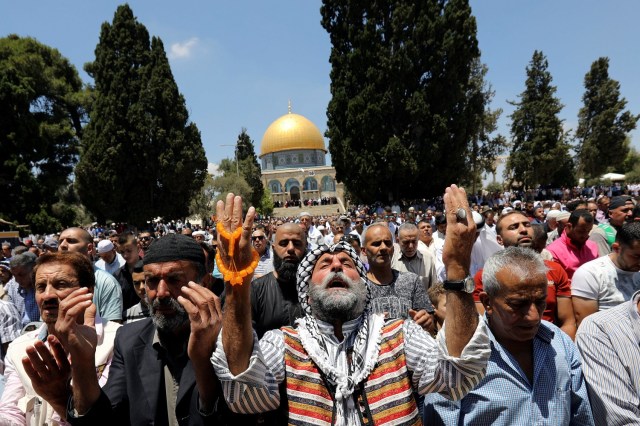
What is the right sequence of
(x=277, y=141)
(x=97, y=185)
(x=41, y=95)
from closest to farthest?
1. (x=97, y=185)
2. (x=41, y=95)
3. (x=277, y=141)

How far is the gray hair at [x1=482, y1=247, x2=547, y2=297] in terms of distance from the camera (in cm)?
210

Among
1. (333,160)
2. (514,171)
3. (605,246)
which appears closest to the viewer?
(605,246)

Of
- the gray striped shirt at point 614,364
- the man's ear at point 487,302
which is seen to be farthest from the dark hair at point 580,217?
the man's ear at point 487,302

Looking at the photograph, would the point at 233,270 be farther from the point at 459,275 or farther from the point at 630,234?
the point at 630,234

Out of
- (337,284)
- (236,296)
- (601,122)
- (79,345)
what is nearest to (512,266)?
(337,284)

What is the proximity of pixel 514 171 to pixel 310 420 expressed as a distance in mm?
36879

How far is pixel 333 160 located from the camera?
87.5 feet

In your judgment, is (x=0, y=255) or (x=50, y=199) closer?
(x=0, y=255)

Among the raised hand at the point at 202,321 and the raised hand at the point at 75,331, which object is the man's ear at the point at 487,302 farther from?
the raised hand at the point at 75,331

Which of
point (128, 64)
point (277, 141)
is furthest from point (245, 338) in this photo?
point (277, 141)

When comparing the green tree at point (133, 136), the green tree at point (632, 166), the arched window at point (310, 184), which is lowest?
the green tree at point (632, 166)

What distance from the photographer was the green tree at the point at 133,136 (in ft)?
81.5

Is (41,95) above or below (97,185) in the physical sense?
above

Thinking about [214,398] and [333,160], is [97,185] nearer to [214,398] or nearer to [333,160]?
[333,160]
